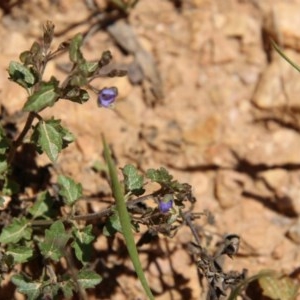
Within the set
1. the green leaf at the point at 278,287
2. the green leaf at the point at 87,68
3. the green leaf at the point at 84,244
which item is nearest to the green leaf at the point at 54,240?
the green leaf at the point at 84,244

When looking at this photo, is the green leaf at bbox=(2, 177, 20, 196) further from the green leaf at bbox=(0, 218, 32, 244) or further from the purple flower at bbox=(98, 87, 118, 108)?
the purple flower at bbox=(98, 87, 118, 108)

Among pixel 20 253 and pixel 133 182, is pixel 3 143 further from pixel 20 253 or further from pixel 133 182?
pixel 133 182

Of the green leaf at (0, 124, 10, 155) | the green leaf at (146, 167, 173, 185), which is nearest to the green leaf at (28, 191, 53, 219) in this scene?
the green leaf at (0, 124, 10, 155)

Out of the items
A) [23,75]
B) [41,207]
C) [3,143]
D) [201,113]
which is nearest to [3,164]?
[3,143]

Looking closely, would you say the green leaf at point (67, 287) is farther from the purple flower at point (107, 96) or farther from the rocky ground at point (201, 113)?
the purple flower at point (107, 96)

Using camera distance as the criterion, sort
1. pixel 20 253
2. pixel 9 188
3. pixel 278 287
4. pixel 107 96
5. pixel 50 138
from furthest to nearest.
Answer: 1. pixel 278 287
2. pixel 9 188
3. pixel 20 253
4. pixel 50 138
5. pixel 107 96

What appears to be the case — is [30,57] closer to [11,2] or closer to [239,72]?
[11,2]
